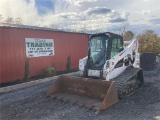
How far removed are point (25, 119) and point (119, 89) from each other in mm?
3129

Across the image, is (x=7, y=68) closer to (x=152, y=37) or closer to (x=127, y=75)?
(x=127, y=75)

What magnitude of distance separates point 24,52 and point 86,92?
5.30 meters

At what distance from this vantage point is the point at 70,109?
20.5 feet

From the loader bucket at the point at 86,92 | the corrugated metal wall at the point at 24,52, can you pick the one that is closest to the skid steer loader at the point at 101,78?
the loader bucket at the point at 86,92

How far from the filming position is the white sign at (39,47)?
11297 millimetres

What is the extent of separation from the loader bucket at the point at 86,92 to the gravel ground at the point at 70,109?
0.21 meters

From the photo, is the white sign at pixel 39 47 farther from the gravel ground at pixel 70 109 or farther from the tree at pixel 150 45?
the tree at pixel 150 45

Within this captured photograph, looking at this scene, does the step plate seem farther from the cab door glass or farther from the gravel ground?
the cab door glass

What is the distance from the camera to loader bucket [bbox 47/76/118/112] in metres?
6.20

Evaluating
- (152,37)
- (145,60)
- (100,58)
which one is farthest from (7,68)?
(152,37)

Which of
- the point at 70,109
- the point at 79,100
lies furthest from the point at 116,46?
the point at 70,109

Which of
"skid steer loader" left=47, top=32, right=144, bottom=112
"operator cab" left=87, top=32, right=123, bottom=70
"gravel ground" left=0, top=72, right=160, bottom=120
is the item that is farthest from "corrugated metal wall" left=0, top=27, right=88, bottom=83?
"operator cab" left=87, top=32, right=123, bottom=70

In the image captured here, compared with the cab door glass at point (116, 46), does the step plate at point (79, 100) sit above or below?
below

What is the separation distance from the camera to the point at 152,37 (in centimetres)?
1892
